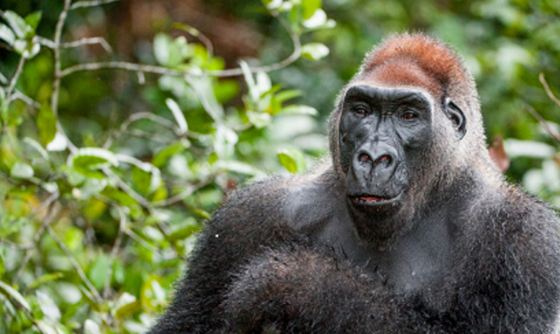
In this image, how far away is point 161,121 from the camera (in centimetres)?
563

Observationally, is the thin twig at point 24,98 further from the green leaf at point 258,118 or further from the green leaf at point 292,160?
the green leaf at point 292,160

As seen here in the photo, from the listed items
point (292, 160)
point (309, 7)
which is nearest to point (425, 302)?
point (292, 160)

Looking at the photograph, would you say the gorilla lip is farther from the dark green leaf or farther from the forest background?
the dark green leaf

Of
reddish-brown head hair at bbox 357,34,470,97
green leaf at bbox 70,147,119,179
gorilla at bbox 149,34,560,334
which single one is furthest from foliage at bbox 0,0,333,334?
reddish-brown head hair at bbox 357,34,470,97

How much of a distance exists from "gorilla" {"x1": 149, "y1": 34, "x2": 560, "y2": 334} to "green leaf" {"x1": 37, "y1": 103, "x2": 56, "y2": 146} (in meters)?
1.17

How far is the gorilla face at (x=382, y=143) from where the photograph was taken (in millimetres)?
3482

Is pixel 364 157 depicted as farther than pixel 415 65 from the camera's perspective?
No

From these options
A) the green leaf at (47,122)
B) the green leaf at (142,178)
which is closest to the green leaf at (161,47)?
the green leaf at (142,178)

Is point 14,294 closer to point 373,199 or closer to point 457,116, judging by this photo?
point 373,199

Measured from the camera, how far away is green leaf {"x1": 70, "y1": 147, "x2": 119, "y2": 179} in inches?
175

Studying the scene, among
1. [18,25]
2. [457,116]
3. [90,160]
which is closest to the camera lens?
[457,116]

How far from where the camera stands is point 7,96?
4586mm

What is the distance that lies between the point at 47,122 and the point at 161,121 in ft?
4.08

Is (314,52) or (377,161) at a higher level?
(377,161)
